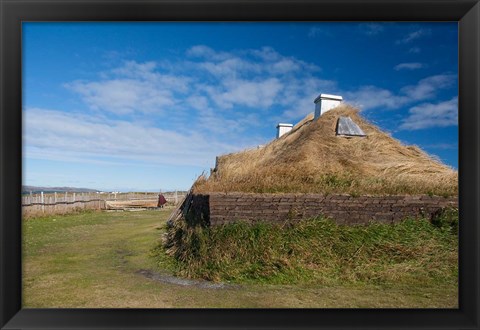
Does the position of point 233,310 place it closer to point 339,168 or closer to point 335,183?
point 335,183

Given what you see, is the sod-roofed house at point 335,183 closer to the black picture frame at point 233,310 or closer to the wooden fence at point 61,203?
the black picture frame at point 233,310

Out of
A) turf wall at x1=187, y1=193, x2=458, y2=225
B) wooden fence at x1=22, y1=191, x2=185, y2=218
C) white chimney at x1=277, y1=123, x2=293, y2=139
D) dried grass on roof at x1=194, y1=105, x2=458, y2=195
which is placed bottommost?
wooden fence at x1=22, y1=191, x2=185, y2=218

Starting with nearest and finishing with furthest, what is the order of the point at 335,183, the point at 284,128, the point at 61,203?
the point at 335,183, the point at 284,128, the point at 61,203

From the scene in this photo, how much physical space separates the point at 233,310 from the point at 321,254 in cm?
241

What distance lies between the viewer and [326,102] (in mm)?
10055

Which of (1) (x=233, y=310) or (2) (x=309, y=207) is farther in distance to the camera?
(2) (x=309, y=207)

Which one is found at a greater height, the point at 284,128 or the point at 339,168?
the point at 284,128

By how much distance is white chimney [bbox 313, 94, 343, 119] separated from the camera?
9.99m

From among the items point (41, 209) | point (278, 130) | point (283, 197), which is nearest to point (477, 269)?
point (283, 197)

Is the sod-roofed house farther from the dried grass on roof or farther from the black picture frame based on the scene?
the black picture frame

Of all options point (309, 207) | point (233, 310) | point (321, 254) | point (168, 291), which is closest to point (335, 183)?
point (309, 207)

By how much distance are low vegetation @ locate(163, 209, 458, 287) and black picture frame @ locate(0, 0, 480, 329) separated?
1666mm

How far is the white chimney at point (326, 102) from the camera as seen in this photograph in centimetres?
999

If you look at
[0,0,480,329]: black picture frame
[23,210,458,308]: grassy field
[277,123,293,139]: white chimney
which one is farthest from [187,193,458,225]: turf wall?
[277,123,293,139]: white chimney
